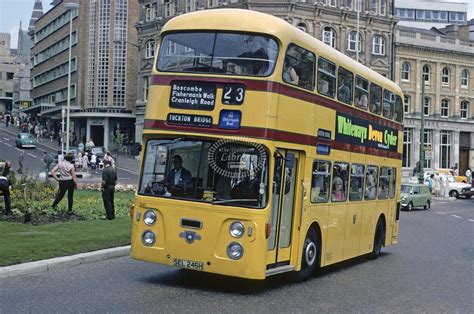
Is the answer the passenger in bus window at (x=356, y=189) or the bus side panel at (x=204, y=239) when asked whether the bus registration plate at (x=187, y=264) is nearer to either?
the bus side panel at (x=204, y=239)

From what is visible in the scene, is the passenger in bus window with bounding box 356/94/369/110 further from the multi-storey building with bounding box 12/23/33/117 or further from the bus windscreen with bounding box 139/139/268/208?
the multi-storey building with bounding box 12/23/33/117

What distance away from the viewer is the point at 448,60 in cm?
7319

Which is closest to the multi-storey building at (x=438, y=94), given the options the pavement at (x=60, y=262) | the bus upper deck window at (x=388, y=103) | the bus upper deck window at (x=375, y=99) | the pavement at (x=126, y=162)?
the pavement at (x=126, y=162)

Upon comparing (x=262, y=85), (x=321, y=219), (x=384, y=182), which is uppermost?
(x=262, y=85)

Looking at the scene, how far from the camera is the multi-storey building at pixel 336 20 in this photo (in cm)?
6256

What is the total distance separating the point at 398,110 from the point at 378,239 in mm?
3262

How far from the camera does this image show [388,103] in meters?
15.7

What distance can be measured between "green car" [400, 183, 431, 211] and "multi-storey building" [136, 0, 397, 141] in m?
25.2

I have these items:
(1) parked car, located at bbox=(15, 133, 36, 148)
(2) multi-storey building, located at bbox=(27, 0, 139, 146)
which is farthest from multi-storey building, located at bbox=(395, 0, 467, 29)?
(1) parked car, located at bbox=(15, 133, 36, 148)

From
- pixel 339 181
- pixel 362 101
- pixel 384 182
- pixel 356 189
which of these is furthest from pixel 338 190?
pixel 384 182

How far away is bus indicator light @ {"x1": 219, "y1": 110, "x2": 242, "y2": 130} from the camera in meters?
9.66

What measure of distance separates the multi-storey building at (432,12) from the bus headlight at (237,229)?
93102mm

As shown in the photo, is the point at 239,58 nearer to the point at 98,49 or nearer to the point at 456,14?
the point at 98,49

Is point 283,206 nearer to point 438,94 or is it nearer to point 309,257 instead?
point 309,257
